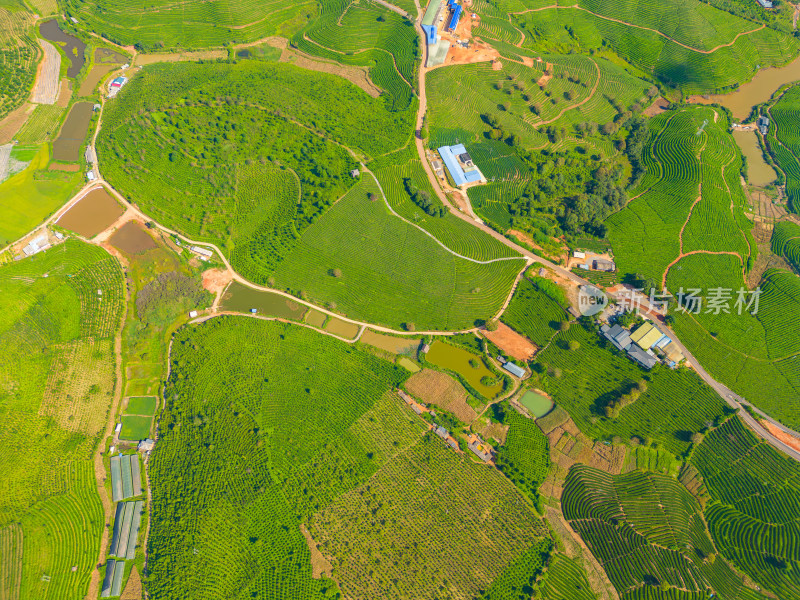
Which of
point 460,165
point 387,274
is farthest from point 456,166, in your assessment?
point 387,274

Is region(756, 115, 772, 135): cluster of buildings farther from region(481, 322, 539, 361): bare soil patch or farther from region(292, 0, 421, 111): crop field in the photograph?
region(292, 0, 421, 111): crop field

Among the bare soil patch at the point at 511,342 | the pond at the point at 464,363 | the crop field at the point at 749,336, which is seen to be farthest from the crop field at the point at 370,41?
the crop field at the point at 749,336

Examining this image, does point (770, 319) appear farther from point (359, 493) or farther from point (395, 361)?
point (359, 493)

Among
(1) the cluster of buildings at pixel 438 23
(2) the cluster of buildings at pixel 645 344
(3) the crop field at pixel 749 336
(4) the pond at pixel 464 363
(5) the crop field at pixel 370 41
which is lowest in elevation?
(4) the pond at pixel 464 363

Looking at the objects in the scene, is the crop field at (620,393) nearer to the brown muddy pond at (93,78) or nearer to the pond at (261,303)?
the pond at (261,303)

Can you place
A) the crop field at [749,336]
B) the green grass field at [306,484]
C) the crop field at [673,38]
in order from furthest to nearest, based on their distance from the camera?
the crop field at [673,38] < the crop field at [749,336] < the green grass field at [306,484]

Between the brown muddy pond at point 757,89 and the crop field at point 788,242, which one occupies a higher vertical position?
the brown muddy pond at point 757,89
